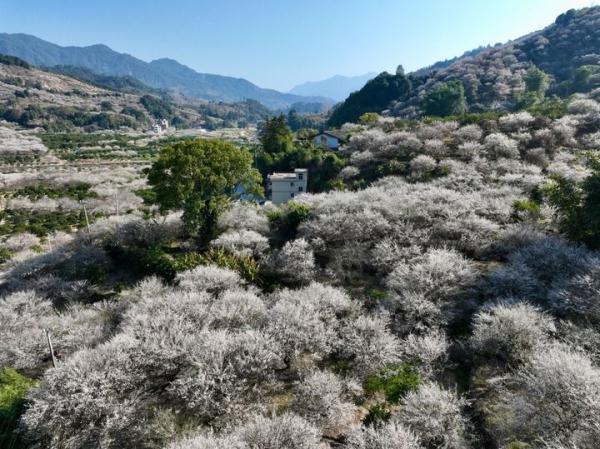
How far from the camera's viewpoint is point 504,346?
1259 centimetres

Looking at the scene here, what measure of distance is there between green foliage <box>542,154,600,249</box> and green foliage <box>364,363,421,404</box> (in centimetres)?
1182

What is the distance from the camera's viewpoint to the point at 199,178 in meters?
25.6

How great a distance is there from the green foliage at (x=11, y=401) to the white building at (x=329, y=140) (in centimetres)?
5023

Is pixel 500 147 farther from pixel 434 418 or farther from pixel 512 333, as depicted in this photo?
pixel 434 418

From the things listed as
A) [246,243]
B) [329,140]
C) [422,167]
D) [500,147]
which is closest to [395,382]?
[246,243]

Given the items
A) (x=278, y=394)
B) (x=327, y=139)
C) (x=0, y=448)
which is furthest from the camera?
(x=327, y=139)

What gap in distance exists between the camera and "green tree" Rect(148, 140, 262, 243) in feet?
82.2

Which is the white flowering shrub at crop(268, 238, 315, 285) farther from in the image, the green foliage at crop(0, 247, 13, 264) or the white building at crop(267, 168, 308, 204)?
the green foliage at crop(0, 247, 13, 264)

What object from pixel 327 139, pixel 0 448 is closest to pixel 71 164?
pixel 327 139

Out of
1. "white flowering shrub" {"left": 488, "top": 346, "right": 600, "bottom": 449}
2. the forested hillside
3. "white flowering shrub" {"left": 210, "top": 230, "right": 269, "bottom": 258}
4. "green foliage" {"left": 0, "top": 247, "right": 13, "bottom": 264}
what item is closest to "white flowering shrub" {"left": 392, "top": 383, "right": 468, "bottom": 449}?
the forested hillside

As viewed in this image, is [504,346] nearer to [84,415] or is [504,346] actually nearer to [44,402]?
[84,415]

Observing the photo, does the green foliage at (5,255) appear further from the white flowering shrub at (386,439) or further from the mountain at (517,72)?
the mountain at (517,72)

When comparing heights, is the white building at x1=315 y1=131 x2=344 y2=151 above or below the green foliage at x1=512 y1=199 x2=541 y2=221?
above

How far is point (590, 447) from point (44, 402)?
591 inches
